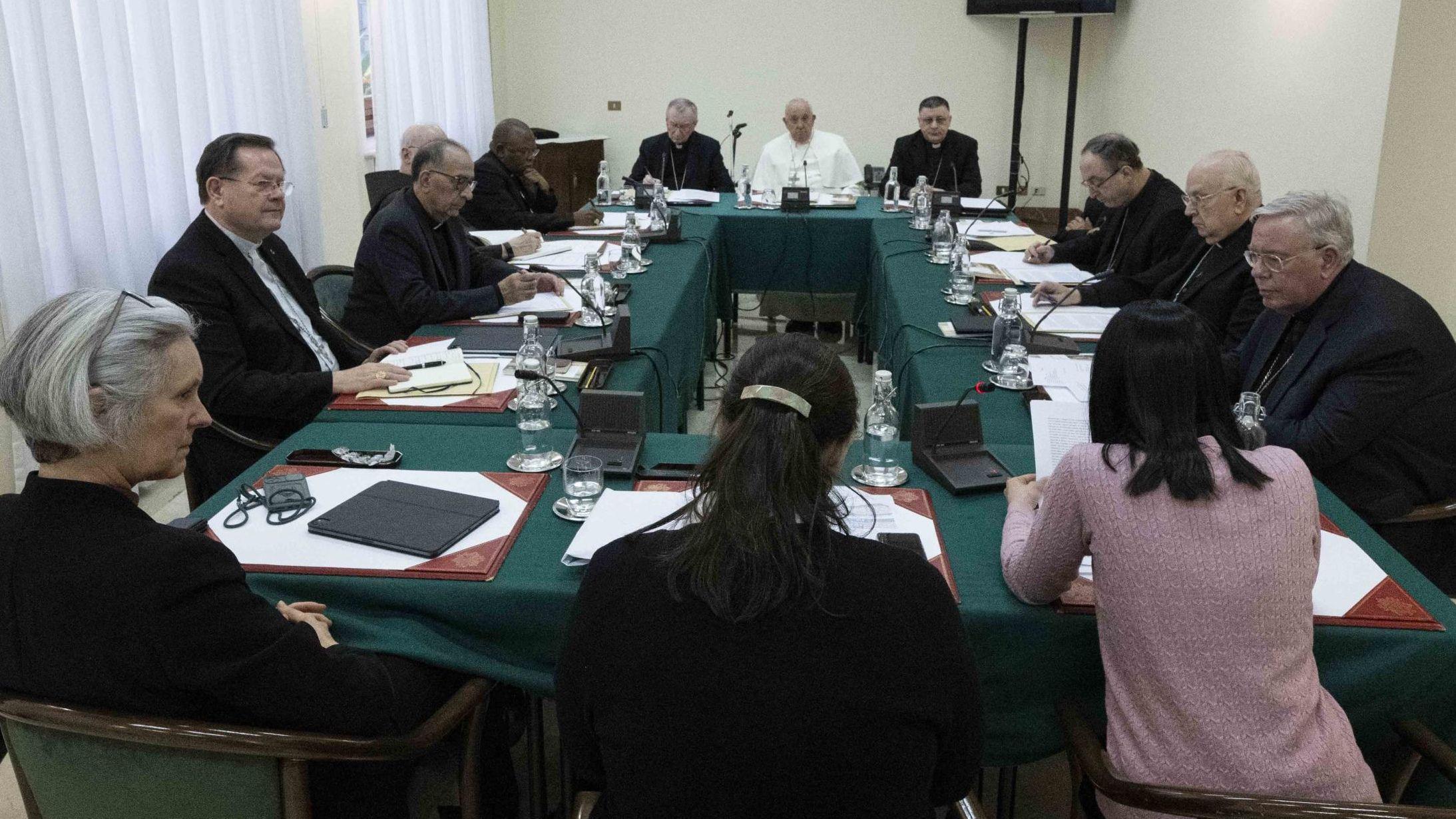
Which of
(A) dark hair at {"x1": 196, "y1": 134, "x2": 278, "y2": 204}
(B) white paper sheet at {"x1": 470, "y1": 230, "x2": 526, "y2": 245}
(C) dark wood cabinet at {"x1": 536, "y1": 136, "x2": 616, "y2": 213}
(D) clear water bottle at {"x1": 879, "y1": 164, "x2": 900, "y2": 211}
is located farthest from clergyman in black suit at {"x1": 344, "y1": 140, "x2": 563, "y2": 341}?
(C) dark wood cabinet at {"x1": 536, "y1": 136, "x2": 616, "y2": 213}

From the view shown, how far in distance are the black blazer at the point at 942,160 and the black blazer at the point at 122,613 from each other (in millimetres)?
5477

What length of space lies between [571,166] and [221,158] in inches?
202

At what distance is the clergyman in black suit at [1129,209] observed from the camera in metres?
3.56

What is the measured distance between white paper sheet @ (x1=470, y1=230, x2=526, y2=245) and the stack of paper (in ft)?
5.67

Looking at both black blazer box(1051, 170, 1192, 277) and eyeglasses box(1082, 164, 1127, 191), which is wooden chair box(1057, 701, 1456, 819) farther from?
eyeglasses box(1082, 164, 1127, 191)

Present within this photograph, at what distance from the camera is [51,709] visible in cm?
121

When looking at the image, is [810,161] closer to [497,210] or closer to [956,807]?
[497,210]

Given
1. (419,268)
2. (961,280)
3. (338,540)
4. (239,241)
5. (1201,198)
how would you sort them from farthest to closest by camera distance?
(961,280), (419,268), (1201,198), (239,241), (338,540)

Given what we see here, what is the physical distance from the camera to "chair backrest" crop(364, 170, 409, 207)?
14.9ft

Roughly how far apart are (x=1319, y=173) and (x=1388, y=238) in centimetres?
50

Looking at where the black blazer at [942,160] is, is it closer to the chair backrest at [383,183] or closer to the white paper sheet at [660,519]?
the chair backrest at [383,183]

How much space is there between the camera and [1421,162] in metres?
4.07

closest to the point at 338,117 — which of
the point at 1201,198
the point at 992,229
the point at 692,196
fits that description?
the point at 692,196

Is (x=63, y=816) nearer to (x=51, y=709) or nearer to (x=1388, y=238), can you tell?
(x=51, y=709)
